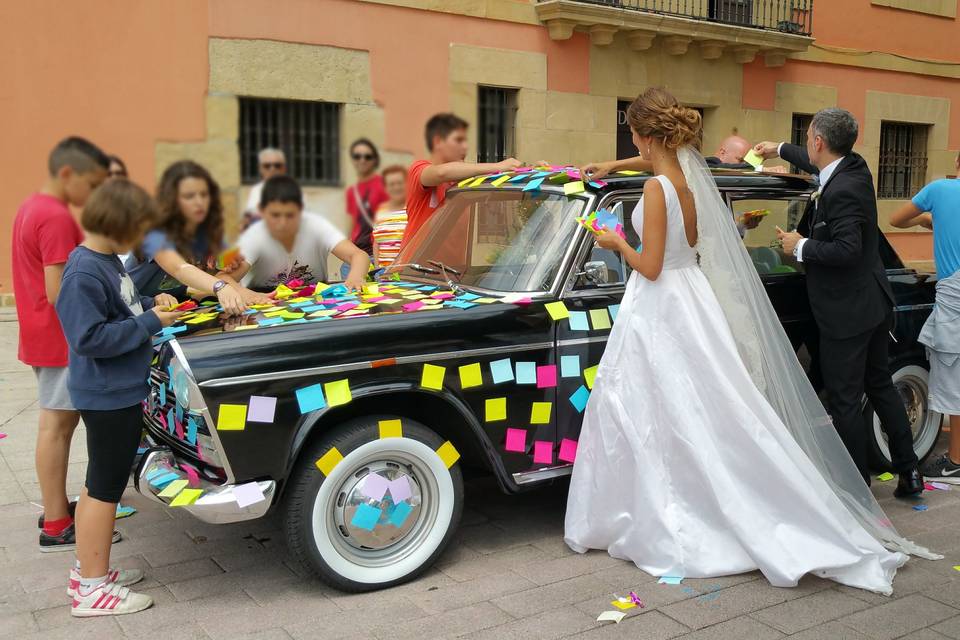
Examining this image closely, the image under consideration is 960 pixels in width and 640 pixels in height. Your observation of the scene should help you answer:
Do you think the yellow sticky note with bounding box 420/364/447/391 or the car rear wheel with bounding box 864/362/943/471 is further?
the car rear wheel with bounding box 864/362/943/471

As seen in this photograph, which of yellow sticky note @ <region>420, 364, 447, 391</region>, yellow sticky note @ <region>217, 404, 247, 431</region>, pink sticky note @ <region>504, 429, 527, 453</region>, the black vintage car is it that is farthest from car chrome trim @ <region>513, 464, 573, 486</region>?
yellow sticky note @ <region>217, 404, 247, 431</region>

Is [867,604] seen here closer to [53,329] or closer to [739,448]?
[739,448]

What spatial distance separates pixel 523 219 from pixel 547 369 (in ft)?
2.73

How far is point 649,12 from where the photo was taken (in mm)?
13133

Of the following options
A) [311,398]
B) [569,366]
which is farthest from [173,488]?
[569,366]

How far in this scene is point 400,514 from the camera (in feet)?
11.7

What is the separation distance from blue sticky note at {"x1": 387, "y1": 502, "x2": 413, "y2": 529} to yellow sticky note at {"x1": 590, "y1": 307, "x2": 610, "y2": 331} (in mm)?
1208

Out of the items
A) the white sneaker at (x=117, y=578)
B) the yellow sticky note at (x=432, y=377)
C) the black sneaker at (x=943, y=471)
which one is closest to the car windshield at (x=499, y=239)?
the yellow sticky note at (x=432, y=377)

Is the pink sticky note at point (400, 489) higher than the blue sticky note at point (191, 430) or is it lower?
lower

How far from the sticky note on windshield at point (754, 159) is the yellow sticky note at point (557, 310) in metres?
1.91

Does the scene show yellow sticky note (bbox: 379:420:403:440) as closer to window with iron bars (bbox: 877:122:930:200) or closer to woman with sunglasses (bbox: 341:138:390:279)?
woman with sunglasses (bbox: 341:138:390:279)

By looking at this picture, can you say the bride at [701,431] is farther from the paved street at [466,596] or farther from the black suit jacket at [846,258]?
the black suit jacket at [846,258]

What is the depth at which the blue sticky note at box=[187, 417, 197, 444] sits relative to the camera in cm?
329

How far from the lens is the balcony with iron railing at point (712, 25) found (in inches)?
500
